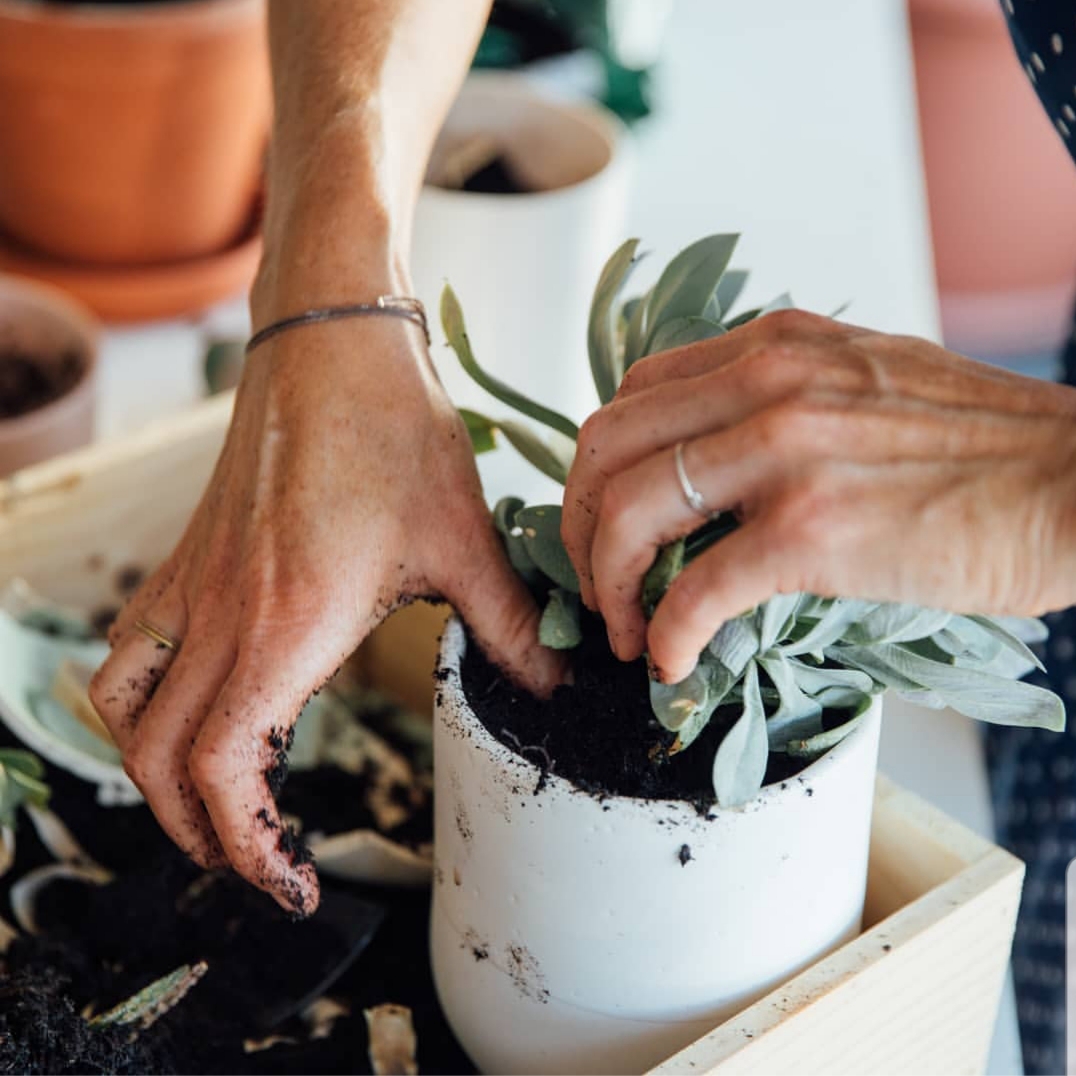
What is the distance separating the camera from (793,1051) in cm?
41

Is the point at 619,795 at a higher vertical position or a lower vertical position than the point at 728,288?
lower

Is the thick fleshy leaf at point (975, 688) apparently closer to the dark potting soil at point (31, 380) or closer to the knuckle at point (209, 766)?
the knuckle at point (209, 766)

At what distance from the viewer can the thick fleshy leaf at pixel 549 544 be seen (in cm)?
44

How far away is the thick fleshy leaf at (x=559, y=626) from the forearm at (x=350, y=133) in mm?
138

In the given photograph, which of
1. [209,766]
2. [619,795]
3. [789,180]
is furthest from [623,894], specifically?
[789,180]

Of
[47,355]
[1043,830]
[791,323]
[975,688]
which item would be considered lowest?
[1043,830]

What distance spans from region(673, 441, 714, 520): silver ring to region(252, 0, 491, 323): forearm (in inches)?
7.1

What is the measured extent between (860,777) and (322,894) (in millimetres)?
225

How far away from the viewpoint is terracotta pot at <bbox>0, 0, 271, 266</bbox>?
2.71 ft

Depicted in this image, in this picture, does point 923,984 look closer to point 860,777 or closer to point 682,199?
point 860,777

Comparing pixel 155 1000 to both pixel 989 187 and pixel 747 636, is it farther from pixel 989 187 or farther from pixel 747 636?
pixel 989 187

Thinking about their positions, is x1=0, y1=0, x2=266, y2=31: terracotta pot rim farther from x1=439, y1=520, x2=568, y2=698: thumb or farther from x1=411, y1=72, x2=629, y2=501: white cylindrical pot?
x1=439, y1=520, x2=568, y2=698: thumb

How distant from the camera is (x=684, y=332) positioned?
434mm

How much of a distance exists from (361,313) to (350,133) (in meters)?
0.09
